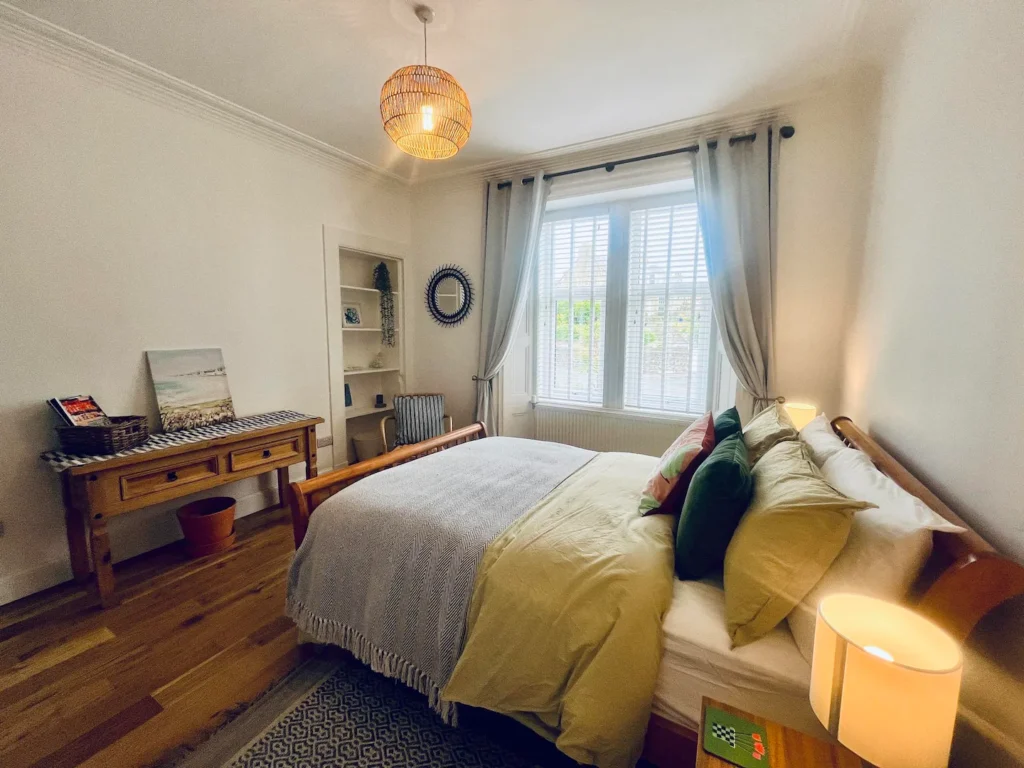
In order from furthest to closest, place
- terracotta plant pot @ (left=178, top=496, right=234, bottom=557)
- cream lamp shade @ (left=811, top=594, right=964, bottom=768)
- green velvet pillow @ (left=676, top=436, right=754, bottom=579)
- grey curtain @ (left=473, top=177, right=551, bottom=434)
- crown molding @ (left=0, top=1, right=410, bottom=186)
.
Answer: grey curtain @ (left=473, top=177, right=551, bottom=434) < terracotta plant pot @ (left=178, top=496, right=234, bottom=557) < crown molding @ (left=0, top=1, right=410, bottom=186) < green velvet pillow @ (left=676, top=436, right=754, bottom=579) < cream lamp shade @ (left=811, top=594, right=964, bottom=768)

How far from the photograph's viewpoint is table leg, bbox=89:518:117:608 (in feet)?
6.75

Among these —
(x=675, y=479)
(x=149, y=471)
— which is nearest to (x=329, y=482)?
Result: (x=149, y=471)

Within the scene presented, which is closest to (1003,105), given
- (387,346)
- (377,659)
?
(377,659)

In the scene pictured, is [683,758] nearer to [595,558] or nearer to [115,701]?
[595,558]

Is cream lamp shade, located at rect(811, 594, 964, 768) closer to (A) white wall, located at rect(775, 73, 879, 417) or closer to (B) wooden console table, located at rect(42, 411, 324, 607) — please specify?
(A) white wall, located at rect(775, 73, 879, 417)

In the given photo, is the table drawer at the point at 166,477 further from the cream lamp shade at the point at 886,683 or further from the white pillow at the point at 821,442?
the white pillow at the point at 821,442

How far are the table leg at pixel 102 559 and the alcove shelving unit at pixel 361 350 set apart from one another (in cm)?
167

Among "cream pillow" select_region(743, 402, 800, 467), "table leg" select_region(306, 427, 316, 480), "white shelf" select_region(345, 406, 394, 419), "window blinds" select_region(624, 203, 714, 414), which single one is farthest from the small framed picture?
"cream pillow" select_region(743, 402, 800, 467)

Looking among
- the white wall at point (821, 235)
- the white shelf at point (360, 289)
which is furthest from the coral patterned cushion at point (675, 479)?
the white shelf at point (360, 289)

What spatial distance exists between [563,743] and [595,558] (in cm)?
47

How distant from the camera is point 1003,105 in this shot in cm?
112

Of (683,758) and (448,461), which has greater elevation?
(448,461)

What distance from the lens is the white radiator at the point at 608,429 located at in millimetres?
3479

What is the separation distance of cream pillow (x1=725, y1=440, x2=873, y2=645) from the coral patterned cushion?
406 millimetres
